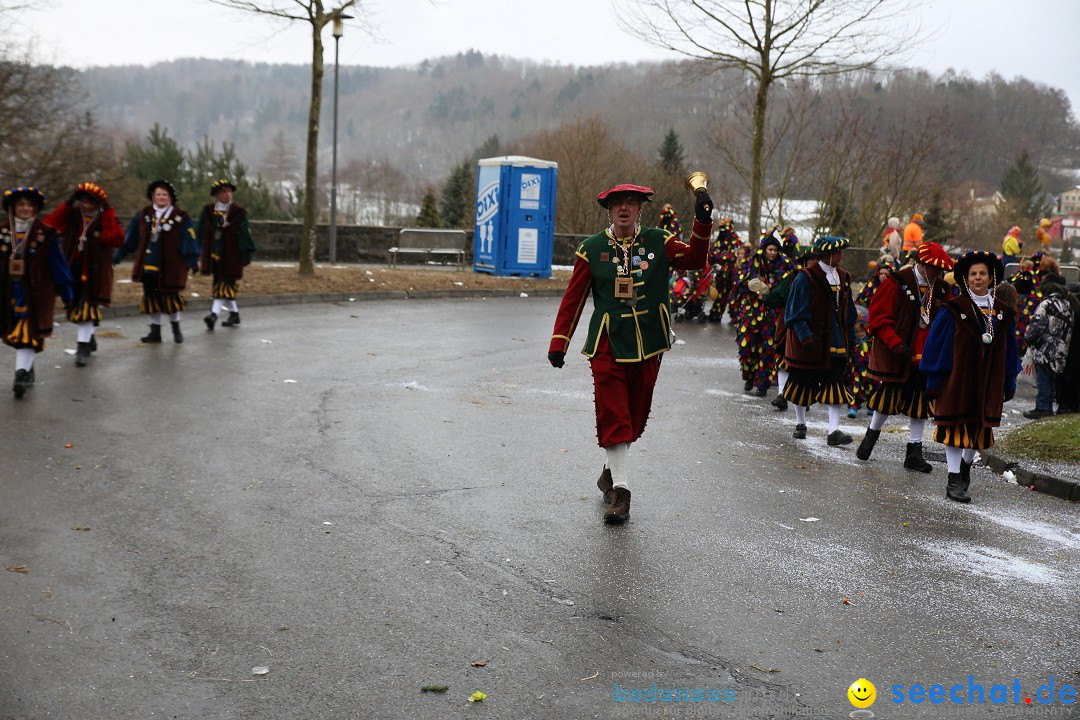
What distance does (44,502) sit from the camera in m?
6.95

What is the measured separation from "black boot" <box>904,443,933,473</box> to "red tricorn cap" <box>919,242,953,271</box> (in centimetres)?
146

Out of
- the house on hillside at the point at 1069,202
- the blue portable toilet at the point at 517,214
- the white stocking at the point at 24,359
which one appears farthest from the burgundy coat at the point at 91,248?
the house on hillside at the point at 1069,202

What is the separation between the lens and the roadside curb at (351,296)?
17250 millimetres

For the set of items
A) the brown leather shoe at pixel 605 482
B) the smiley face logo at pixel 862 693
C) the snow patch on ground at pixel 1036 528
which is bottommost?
the snow patch on ground at pixel 1036 528

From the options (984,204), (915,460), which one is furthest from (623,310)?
(984,204)

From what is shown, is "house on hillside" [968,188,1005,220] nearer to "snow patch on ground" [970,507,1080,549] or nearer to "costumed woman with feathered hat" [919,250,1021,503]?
"costumed woman with feathered hat" [919,250,1021,503]

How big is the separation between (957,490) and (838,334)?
2433mm

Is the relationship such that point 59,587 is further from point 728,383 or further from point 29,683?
point 728,383

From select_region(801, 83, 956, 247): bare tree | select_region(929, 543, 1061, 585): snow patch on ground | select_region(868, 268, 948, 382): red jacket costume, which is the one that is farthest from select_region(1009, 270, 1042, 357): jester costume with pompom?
select_region(801, 83, 956, 247): bare tree

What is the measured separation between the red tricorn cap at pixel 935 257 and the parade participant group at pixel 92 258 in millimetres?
7686

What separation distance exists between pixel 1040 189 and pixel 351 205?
7104cm

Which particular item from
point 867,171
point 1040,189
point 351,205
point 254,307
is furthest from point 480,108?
point 254,307

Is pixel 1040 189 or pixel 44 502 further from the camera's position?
pixel 1040 189

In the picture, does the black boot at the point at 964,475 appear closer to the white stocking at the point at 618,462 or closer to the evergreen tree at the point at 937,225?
the white stocking at the point at 618,462
